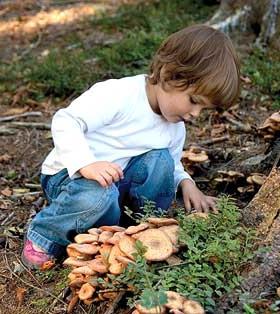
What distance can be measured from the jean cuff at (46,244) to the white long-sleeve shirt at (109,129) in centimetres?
32

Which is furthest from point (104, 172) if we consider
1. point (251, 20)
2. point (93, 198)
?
point (251, 20)

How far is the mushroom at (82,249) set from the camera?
263cm

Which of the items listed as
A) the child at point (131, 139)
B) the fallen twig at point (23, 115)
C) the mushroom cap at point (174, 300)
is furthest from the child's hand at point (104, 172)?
the fallen twig at point (23, 115)

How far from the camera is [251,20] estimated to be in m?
6.34

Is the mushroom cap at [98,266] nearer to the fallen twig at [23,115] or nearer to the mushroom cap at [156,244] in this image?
the mushroom cap at [156,244]

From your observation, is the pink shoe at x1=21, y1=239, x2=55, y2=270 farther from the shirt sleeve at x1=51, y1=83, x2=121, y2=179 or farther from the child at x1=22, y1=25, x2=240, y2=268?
the shirt sleeve at x1=51, y1=83, x2=121, y2=179

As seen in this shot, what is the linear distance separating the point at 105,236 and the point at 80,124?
0.59m

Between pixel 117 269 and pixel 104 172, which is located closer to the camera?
pixel 117 269

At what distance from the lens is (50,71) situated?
5.64m

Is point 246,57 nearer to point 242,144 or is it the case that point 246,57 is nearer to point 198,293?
point 242,144

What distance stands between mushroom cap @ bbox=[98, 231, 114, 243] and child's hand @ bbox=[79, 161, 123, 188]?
0.23m

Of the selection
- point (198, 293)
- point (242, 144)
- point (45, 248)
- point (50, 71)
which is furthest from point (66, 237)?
point (50, 71)

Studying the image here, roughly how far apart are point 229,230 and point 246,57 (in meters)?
3.56

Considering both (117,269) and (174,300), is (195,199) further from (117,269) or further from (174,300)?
(174,300)
